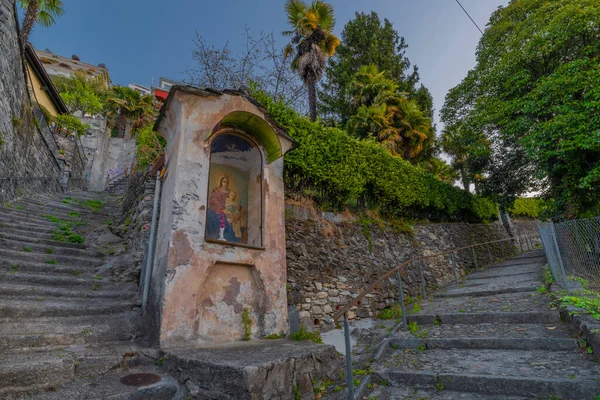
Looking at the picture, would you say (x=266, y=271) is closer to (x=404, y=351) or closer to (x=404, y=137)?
(x=404, y=351)

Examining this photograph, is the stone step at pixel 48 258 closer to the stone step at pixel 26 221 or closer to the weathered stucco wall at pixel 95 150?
the stone step at pixel 26 221

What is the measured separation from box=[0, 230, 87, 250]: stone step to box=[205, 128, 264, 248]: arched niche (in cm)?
359

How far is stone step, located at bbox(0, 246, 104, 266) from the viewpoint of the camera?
513cm

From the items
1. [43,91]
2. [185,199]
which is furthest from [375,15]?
[185,199]

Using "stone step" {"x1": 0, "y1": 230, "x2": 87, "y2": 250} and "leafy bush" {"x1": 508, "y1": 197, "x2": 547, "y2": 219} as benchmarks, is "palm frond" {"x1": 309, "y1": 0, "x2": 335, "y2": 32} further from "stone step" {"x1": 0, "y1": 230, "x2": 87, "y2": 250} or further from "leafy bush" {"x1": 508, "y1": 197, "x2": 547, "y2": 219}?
"leafy bush" {"x1": 508, "y1": 197, "x2": 547, "y2": 219}

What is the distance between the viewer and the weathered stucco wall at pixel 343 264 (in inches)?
244

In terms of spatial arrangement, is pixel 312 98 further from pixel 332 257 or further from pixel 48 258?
pixel 48 258

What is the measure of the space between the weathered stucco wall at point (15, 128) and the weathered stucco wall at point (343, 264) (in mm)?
7644

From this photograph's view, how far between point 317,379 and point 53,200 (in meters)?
10.9

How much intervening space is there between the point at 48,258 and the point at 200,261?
3.32 m

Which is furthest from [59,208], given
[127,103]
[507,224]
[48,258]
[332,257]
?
[507,224]

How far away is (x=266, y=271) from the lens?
4867 mm

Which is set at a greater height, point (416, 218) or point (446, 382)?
point (416, 218)

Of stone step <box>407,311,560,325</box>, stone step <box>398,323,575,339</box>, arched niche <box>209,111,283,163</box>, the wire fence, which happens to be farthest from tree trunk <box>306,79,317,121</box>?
stone step <box>398,323,575,339</box>
